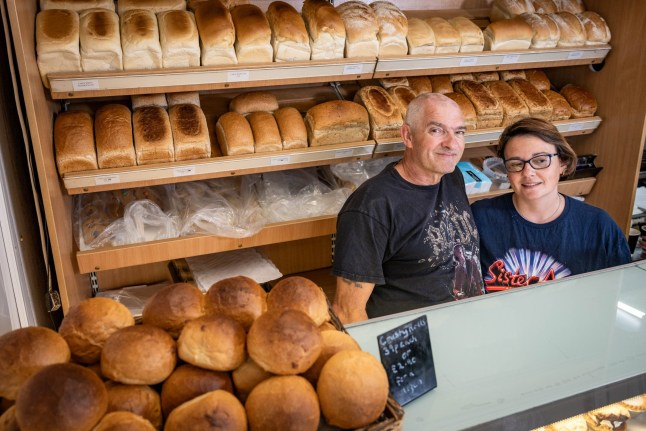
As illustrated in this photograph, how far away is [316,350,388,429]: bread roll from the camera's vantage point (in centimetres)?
91

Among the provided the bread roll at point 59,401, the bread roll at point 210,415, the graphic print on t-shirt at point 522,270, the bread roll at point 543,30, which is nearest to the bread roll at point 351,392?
the bread roll at point 210,415

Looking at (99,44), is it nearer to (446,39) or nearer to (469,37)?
(446,39)

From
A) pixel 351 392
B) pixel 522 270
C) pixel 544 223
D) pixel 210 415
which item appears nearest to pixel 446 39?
pixel 544 223

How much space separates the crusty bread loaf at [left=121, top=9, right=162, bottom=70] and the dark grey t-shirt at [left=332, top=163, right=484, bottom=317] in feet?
3.43

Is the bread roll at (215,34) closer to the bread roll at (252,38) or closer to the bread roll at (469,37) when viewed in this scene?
the bread roll at (252,38)

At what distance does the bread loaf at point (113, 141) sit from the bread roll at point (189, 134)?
0.19m

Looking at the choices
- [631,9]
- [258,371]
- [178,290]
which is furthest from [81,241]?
[631,9]

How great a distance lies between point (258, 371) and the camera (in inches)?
37.7

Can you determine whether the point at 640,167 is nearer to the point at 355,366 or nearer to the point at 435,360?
the point at 435,360

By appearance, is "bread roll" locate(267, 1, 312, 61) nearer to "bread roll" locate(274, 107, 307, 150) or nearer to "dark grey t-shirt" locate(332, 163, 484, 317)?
"bread roll" locate(274, 107, 307, 150)

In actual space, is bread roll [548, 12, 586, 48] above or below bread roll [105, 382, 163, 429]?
above

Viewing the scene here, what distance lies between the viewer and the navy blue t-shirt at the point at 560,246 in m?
2.24

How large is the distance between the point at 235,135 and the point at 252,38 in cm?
45

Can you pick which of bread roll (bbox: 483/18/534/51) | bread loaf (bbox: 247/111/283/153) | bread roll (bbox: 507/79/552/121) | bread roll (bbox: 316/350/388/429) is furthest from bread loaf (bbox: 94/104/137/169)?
bread roll (bbox: 507/79/552/121)
